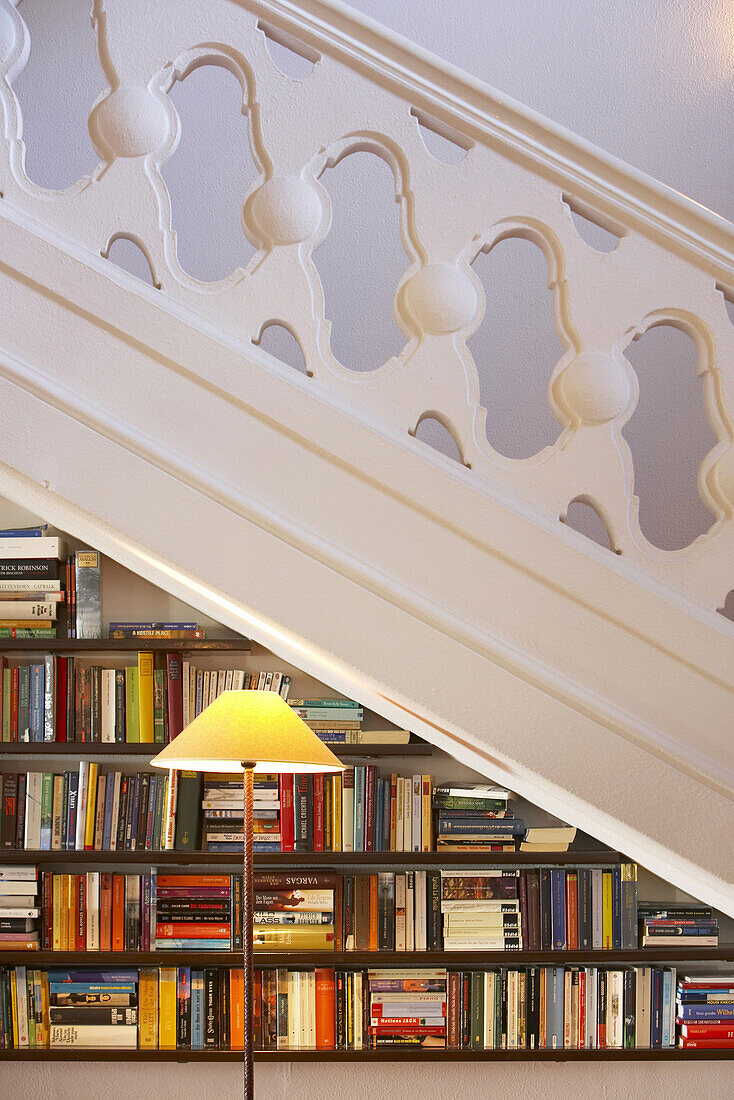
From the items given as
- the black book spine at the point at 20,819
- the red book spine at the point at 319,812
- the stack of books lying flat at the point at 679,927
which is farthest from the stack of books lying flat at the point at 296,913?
the stack of books lying flat at the point at 679,927

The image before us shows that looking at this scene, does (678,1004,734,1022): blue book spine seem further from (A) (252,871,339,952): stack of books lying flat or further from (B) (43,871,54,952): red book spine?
(B) (43,871,54,952): red book spine

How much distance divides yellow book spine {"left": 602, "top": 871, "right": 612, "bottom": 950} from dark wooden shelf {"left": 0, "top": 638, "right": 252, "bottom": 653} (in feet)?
4.49

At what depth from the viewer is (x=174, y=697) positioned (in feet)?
9.88

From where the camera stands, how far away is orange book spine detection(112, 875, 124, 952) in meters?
2.97

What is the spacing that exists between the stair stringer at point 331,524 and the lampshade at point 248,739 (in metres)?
0.97

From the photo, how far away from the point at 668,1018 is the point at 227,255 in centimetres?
267

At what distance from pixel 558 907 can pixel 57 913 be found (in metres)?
1.58

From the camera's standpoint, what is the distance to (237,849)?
2.98 meters

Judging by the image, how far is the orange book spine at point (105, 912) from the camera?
2.97 meters

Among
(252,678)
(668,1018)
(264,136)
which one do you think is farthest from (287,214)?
(668,1018)

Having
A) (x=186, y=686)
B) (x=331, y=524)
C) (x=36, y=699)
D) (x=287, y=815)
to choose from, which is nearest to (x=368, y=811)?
(x=287, y=815)

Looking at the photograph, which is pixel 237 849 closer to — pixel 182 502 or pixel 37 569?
pixel 37 569

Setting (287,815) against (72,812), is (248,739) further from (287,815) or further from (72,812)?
(72,812)

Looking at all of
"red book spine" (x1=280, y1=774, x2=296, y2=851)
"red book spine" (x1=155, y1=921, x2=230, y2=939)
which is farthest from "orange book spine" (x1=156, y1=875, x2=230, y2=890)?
"red book spine" (x1=280, y1=774, x2=296, y2=851)
